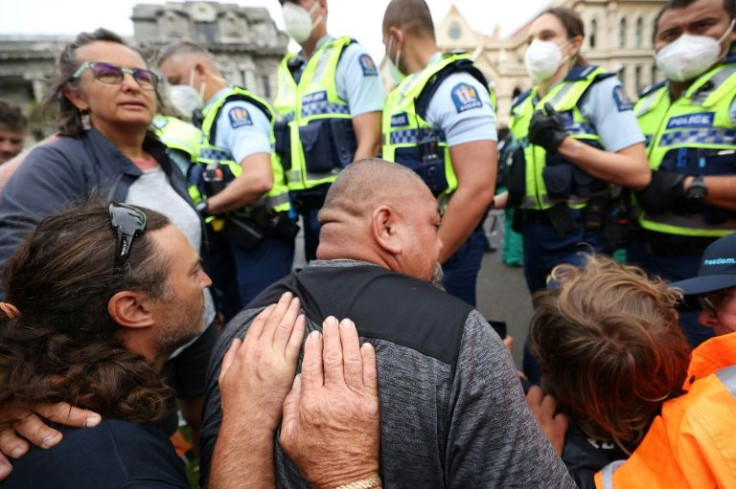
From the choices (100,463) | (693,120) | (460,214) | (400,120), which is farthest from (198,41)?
(100,463)

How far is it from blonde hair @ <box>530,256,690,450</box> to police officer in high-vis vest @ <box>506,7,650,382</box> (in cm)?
104

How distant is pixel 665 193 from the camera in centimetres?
215

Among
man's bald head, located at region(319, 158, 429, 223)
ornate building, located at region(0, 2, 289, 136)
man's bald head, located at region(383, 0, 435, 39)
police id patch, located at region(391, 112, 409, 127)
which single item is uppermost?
ornate building, located at region(0, 2, 289, 136)

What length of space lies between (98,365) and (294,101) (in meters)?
2.20

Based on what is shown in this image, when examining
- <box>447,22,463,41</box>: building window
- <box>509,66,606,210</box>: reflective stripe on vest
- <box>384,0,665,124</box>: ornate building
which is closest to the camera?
<box>509,66,606,210</box>: reflective stripe on vest

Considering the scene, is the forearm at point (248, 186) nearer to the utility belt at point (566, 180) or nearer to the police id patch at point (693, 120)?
the utility belt at point (566, 180)

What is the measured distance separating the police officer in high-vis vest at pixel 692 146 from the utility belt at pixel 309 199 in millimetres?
2021

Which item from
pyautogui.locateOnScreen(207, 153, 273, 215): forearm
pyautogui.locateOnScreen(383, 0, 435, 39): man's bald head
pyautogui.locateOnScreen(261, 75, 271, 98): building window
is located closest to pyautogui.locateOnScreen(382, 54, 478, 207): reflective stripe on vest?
pyautogui.locateOnScreen(383, 0, 435, 39): man's bald head

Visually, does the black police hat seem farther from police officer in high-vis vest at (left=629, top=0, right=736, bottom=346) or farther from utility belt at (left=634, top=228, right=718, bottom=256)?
utility belt at (left=634, top=228, right=718, bottom=256)

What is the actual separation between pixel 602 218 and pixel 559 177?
0.42 metres

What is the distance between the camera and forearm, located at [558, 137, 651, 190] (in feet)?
7.16

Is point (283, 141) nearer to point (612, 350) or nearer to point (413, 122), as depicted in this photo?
point (413, 122)

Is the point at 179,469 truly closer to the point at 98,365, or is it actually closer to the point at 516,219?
the point at 98,365

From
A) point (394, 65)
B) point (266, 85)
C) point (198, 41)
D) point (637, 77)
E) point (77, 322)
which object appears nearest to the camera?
point (77, 322)
